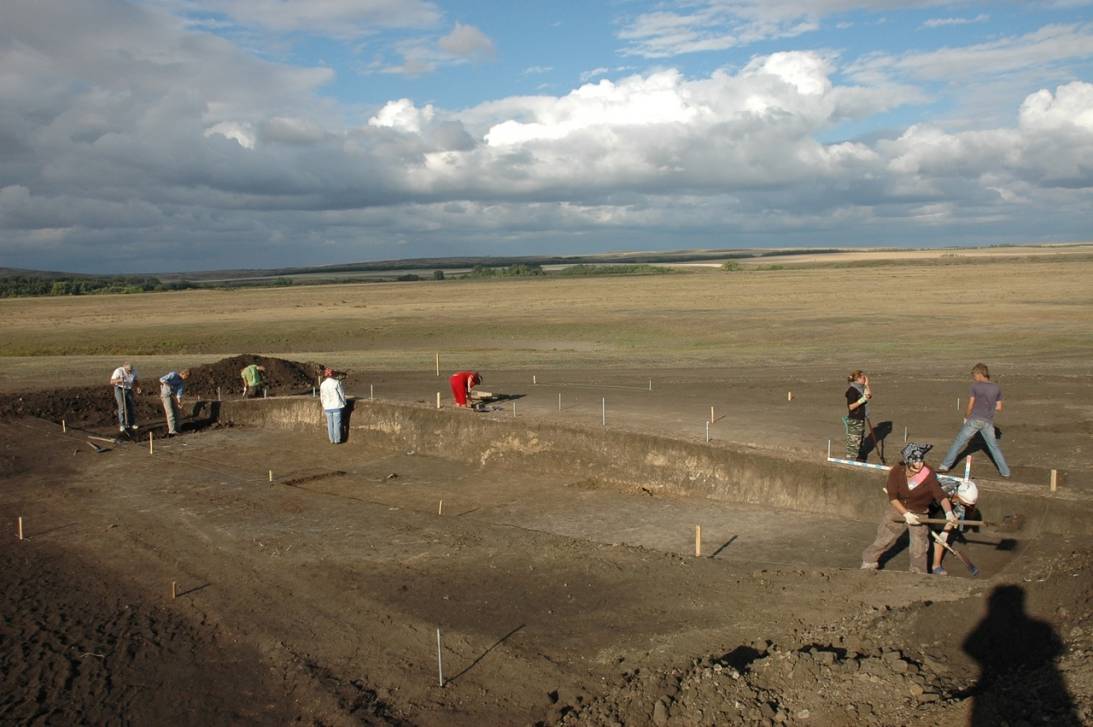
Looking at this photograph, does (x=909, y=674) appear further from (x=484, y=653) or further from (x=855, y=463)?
(x=855, y=463)

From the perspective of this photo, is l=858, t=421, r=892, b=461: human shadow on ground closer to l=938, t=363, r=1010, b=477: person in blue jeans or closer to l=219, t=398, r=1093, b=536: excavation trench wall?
l=219, t=398, r=1093, b=536: excavation trench wall

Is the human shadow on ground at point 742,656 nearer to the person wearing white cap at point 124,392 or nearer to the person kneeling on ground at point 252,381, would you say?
the person wearing white cap at point 124,392

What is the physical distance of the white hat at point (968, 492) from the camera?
1064 cm

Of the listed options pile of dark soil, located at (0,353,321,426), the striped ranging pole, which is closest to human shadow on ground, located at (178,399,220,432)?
pile of dark soil, located at (0,353,321,426)

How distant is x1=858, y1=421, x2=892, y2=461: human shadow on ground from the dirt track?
88.7 inches

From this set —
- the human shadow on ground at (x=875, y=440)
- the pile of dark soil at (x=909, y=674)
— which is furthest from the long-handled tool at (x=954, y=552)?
the human shadow on ground at (x=875, y=440)

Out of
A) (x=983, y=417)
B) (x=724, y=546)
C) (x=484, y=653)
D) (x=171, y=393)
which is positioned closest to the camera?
(x=484, y=653)

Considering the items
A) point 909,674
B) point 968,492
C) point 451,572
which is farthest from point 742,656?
point 968,492

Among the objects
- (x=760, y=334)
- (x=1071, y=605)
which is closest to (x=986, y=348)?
(x=760, y=334)

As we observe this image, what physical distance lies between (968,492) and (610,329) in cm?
3306

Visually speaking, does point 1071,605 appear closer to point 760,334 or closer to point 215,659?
point 215,659

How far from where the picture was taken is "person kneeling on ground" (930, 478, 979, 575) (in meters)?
10.0

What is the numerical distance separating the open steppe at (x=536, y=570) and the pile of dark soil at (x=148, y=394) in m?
0.53

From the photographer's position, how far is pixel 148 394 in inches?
1026
